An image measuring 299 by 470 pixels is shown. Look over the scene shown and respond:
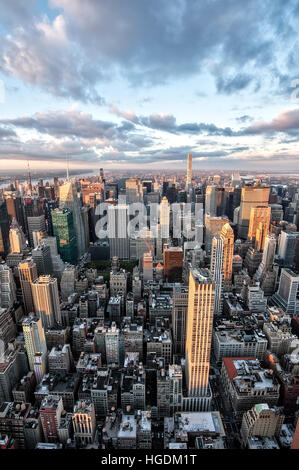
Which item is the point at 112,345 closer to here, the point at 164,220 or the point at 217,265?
the point at 217,265

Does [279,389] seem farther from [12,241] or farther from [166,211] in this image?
[12,241]

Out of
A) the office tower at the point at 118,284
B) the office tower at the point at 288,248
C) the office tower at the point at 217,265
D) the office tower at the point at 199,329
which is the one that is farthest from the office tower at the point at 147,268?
the office tower at the point at 288,248

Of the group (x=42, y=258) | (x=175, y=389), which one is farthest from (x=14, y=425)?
(x=42, y=258)

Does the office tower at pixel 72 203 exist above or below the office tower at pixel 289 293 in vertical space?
above

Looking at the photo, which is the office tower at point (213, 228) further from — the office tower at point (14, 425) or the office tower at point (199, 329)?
the office tower at point (14, 425)

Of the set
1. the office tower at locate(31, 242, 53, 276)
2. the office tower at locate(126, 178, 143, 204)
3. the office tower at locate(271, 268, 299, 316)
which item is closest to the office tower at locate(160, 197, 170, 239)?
the office tower at locate(126, 178, 143, 204)

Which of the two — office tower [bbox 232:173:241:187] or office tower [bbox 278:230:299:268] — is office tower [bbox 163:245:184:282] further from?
office tower [bbox 232:173:241:187]
